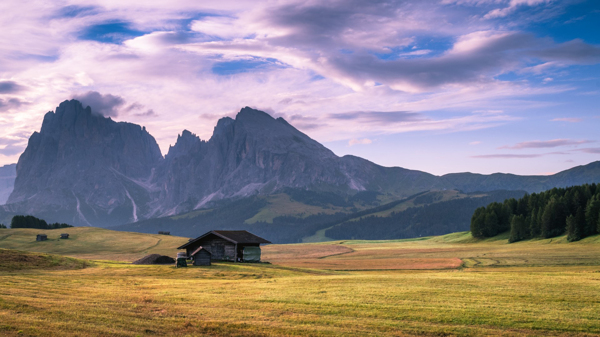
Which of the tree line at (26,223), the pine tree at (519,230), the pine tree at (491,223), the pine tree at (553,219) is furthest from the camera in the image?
the tree line at (26,223)

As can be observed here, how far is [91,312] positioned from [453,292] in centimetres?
2615

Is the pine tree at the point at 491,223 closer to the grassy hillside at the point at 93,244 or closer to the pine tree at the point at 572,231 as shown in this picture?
the pine tree at the point at 572,231

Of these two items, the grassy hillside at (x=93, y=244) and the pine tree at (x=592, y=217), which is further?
the pine tree at (x=592, y=217)

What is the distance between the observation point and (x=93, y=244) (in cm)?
11988

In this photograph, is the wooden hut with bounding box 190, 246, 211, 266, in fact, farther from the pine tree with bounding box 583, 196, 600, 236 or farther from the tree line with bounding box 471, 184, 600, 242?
the pine tree with bounding box 583, 196, 600, 236

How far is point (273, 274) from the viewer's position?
58.8 meters

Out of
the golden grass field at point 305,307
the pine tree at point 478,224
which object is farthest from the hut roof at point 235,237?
the pine tree at point 478,224

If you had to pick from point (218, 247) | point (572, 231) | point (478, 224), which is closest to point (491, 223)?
point (478, 224)

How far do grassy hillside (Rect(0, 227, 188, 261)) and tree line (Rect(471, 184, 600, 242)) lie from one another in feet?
319

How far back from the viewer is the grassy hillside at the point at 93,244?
10662cm

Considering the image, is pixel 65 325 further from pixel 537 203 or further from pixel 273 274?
pixel 537 203

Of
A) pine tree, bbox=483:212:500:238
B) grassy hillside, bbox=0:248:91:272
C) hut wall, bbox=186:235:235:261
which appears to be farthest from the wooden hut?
pine tree, bbox=483:212:500:238

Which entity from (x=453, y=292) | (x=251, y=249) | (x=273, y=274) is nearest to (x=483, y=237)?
(x=251, y=249)

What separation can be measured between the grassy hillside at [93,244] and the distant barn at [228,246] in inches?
899
